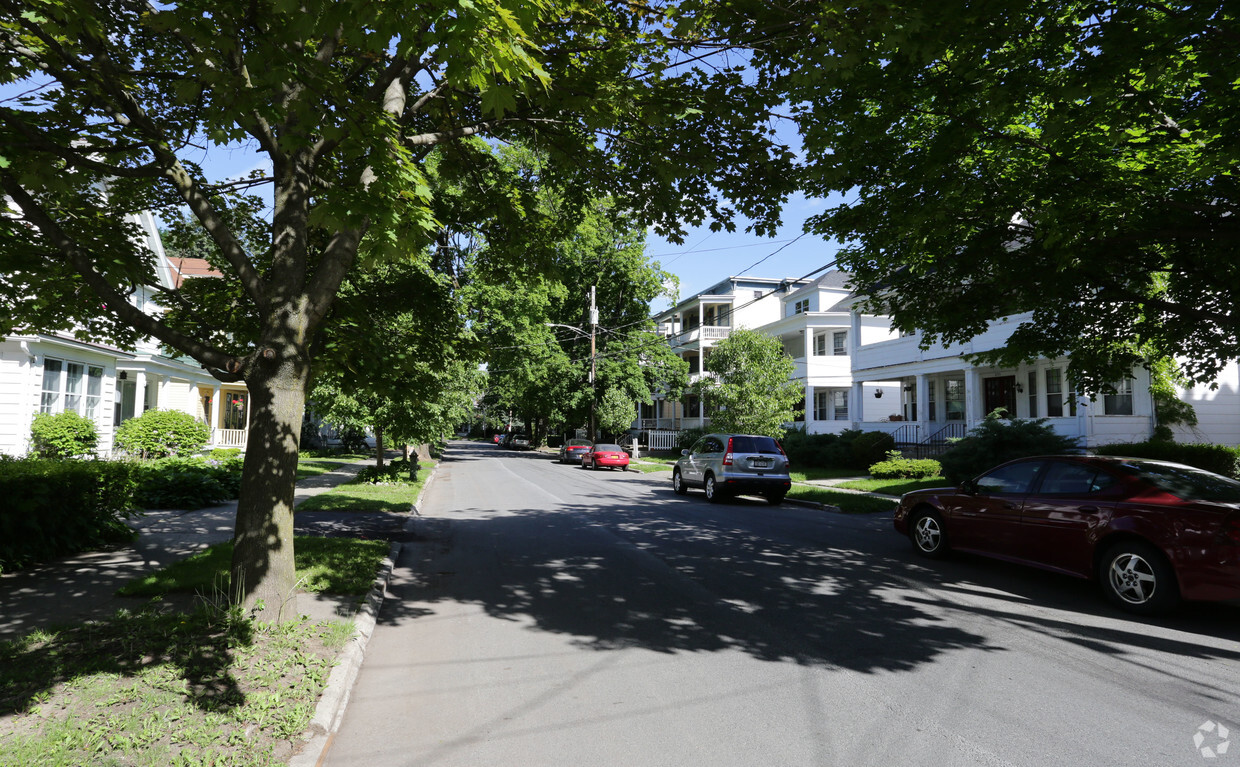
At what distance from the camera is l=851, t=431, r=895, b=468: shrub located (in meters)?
24.8

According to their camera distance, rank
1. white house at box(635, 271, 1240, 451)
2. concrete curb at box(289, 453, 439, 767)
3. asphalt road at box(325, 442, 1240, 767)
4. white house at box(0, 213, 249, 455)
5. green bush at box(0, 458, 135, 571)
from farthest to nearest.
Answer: white house at box(635, 271, 1240, 451), white house at box(0, 213, 249, 455), green bush at box(0, 458, 135, 571), asphalt road at box(325, 442, 1240, 767), concrete curb at box(289, 453, 439, 767)

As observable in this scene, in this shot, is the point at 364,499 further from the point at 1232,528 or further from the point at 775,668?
the point at 1232,528

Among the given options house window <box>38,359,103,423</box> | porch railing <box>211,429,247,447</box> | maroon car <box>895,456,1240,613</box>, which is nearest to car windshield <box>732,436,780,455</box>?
maroon car <box>895,456,1240,613</box>

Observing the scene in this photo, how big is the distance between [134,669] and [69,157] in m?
3.81

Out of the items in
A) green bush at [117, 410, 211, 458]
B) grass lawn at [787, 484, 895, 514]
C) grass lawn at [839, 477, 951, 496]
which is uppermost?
green bush at [117, 410, 211, 458]

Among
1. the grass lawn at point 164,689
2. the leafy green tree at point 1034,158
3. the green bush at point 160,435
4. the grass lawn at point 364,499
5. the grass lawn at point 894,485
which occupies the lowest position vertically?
the grass lawn at point 164,689

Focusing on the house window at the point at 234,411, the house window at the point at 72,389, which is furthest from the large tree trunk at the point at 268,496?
the house window at the point at 234,411

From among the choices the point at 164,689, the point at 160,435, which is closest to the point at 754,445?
the point at 164,689

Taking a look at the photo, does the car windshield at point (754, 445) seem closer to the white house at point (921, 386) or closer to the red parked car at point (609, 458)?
the white house at point (921, 386)

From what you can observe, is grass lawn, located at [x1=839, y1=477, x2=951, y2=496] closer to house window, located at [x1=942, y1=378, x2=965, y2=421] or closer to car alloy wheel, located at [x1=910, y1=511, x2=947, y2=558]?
car alloy wheel, located at [x1=910, y1=511, x2=947, y2=558]

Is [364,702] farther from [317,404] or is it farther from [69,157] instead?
[317,404]

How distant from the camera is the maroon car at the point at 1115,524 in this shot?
5.85 m

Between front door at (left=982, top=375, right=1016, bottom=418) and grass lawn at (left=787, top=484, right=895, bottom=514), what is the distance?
416 inches

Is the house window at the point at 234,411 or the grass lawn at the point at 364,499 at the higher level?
the house window at the point at 234,411
